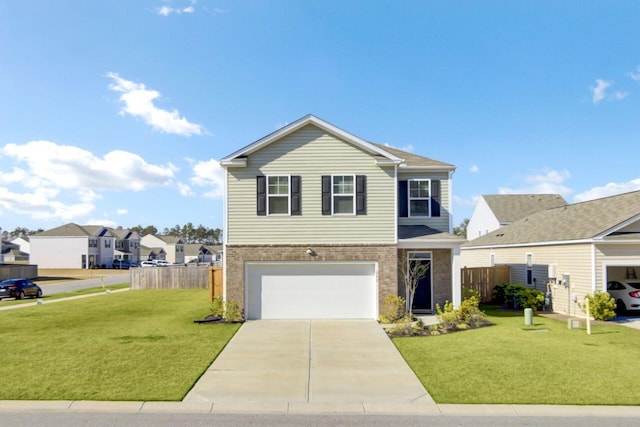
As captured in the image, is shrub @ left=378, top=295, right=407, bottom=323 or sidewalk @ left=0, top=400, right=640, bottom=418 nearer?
sidewalk @ left=0, top=400, right=640, bottom=418

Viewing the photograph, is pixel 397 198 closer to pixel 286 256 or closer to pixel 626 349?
pixel 286 256

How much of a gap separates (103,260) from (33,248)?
1041cm

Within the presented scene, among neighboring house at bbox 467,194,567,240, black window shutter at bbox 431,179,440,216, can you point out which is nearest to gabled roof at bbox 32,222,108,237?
neighboring house at bbox 467,194,567,240

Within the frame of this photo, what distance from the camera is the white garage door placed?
48.9 feet

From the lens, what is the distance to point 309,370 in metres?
8.92

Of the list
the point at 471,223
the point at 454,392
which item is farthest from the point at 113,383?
the point at 471,223

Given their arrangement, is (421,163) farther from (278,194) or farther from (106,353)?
(106,353)

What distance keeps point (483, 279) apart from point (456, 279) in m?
5.88

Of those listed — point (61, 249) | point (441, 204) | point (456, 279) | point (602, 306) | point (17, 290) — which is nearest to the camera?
point (602, 306)

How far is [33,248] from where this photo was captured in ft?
216

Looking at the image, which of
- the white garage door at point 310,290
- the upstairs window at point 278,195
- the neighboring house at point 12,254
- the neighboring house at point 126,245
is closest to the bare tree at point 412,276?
the white garage door at point 310,290

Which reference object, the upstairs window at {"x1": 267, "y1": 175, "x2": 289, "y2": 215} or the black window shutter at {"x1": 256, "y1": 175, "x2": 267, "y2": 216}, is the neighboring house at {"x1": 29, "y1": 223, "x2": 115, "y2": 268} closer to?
the black window shutter at {"x1": 256, "y1": 175, "x2": 267, "y2": 216}

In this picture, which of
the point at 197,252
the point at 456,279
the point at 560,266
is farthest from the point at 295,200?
the point at 197,252

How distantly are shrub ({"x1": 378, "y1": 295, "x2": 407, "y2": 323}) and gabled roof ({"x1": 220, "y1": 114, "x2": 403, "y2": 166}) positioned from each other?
500 centimetres
